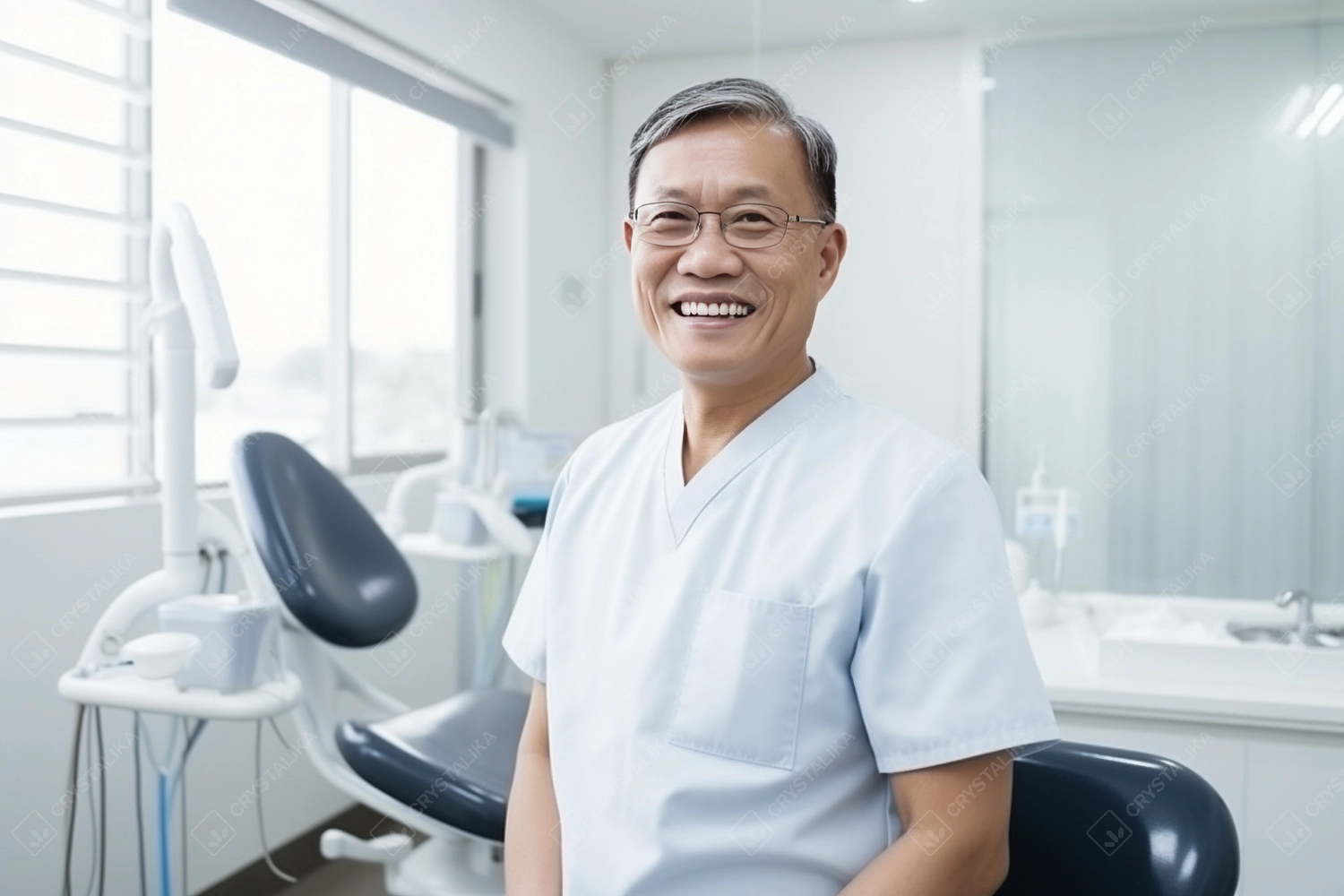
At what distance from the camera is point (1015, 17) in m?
3.15

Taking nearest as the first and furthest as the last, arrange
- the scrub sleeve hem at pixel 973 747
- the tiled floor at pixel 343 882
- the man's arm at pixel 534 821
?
the scrub sleeve hem at pixel 973 747, the man's arm at pixel 534 821, the tiled floor at pixel 343 882

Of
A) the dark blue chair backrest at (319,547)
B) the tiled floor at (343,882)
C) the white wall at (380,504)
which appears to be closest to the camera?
the dark blue chair backrest at (319,547)

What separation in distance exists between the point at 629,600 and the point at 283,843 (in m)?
1.85

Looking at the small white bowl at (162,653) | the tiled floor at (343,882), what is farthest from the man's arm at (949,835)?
the tiled floor at (343,882)

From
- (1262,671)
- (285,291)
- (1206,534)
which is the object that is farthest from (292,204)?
(1206,534)

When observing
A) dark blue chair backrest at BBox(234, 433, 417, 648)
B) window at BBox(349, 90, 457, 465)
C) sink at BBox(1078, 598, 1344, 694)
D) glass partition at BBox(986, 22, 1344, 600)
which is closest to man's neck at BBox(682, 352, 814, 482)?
dark blue chair backrest at BBox(234, 433, 417, 648)

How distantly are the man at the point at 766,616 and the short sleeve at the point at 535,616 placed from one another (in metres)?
0.05

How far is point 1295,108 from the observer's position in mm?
2799

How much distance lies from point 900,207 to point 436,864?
267 centimetres

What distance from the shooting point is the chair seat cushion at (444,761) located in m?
1.37

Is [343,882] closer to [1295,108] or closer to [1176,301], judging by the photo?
[1176,301]

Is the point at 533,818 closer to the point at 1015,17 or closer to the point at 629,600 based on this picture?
the point at 629,600

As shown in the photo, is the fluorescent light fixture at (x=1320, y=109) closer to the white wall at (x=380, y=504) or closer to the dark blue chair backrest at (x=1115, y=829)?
the white wall at (x=380, y=504)

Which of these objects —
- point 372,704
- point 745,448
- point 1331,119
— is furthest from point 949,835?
point 1331,119
